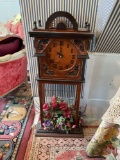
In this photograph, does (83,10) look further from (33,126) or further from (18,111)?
(18,111)

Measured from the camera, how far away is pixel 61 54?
1.13 meters

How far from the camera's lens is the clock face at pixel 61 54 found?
3.59ft

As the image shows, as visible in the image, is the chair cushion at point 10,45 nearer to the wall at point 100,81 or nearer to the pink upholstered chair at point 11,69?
the pink upholstered chair at point 11,69

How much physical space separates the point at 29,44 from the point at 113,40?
0.72 metres

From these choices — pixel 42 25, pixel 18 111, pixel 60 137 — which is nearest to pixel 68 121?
pixel 60 137

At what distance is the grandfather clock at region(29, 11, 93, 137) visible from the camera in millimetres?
1027

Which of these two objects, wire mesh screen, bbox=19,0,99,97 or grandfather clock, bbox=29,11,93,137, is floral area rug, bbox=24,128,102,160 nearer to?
grandfather clock, bbox=29,11,93,137

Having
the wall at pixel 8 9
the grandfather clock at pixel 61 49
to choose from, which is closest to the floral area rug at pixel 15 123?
the grandfather clock at pixel 61 49

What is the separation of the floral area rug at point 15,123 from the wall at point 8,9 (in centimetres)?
123

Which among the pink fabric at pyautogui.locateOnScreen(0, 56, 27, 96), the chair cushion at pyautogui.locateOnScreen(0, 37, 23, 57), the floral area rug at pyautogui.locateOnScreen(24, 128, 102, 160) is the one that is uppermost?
the chair cushion at pyautogui.locateOnScreen(0, 37, 23, 57)

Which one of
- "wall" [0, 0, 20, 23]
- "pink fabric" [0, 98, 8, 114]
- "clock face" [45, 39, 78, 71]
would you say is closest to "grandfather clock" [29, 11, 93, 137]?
"clock face" [45, 39, 78, 71]

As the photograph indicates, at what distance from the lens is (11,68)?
1.77m

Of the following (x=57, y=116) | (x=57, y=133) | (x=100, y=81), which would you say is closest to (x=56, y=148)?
(x=57, y=133)

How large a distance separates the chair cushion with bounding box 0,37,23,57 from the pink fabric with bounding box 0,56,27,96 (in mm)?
127
